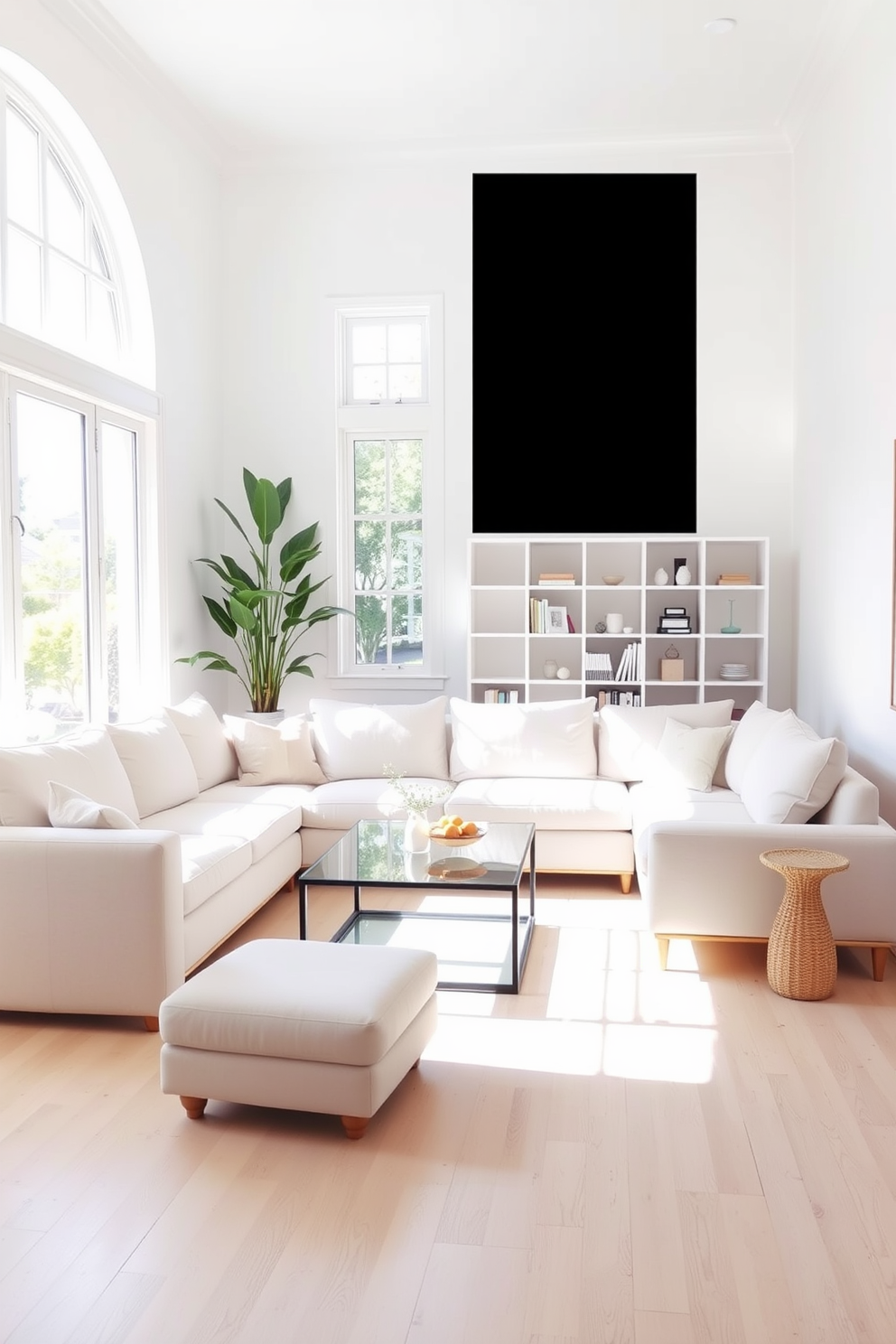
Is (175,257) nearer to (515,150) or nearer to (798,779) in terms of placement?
(515,150)

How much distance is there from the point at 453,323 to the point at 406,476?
1.01m

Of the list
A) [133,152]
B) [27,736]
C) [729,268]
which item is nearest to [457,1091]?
[27,736]

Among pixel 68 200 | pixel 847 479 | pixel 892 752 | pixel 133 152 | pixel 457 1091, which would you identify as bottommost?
pixel 457 1091

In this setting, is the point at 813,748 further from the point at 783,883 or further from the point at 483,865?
the point at 483,865

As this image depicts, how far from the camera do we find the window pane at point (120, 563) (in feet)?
18.6

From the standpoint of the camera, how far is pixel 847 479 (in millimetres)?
5395

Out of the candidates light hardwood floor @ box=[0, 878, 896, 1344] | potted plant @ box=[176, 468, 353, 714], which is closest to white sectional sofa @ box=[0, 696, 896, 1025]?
light hardwood floor @ box=[0, 878, 896, 1344]

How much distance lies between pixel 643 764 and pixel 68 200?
4.04 m

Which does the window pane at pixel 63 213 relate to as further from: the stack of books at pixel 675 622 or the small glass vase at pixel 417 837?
the stack of books at pixel 675 622

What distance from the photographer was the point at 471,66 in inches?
223

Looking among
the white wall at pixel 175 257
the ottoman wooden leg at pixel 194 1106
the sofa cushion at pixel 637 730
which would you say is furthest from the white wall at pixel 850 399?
the white wall at pixel 175 257

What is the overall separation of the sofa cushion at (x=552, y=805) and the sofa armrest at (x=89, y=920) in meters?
2.03

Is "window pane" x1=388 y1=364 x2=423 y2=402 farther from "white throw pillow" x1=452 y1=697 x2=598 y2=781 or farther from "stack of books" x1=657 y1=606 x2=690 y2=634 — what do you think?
"white throw pillow" x1=452 y1=697 x2=598 y2=781

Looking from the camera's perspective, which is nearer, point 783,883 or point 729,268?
point 783,883
